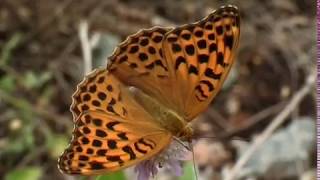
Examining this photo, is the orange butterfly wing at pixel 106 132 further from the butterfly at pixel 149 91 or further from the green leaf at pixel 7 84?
the green leaf at pixel 7 84

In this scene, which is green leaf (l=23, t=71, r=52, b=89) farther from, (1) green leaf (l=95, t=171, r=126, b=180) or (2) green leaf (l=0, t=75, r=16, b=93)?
(1) green leaf (l=95, t=171, r=126, b=180)

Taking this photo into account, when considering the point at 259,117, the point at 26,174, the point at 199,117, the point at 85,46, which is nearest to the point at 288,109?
the point at 259,117

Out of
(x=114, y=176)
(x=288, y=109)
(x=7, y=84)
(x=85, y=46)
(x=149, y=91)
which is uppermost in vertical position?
(x=85, y=46)

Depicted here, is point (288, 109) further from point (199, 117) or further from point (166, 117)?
point (166, 117)

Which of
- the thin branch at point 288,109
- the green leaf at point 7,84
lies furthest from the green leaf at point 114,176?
the green leaf at point 7,84

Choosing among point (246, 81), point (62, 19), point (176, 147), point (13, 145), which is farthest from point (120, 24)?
point (176, 147)

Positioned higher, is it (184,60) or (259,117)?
(259,117)

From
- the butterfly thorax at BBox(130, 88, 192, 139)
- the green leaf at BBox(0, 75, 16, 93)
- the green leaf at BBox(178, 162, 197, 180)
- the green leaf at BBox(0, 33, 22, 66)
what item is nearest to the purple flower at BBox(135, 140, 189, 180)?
the butterfly thorax at BBox(130, 88, 192, 139)
